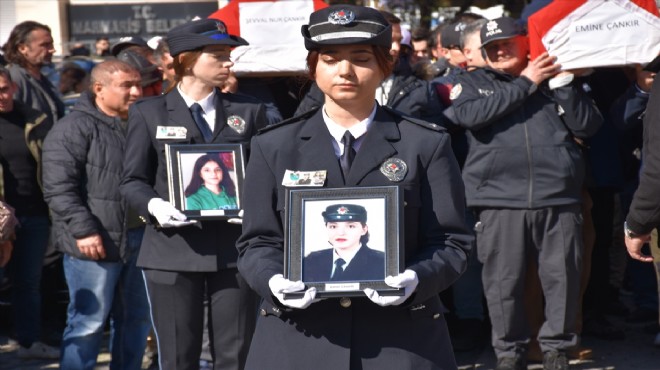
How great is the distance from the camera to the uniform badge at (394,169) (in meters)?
3.82

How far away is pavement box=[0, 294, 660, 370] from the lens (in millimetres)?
8125

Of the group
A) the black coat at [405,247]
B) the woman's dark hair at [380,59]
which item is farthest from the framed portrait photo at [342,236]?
the woman's dark hair at [380,59]

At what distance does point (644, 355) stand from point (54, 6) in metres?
22.7

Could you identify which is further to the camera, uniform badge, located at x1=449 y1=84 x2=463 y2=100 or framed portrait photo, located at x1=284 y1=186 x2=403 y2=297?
uniform badge, located at x1=449 y1=84 x2=463 y2=100

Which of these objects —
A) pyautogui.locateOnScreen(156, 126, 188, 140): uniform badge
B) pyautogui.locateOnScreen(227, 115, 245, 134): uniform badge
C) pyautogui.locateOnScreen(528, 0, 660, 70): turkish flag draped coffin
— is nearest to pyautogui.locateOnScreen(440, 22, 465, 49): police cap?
pyautogui.locateOnScreen(528, 0, 660, 70): turkish flag draped coffin

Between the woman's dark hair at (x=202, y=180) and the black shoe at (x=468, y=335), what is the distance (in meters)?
3.35

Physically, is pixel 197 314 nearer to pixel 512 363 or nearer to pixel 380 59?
pixel 380 59

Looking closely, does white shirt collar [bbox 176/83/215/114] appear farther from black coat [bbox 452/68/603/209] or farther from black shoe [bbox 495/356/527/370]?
black shoe [bbox 495/356/527/370]

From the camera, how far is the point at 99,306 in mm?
7008

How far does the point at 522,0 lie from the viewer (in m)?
16.2

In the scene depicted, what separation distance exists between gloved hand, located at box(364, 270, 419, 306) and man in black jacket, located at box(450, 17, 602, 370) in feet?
13.2

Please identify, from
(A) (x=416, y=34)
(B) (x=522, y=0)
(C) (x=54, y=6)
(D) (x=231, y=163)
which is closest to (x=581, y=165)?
(D) (x=231, y=163)

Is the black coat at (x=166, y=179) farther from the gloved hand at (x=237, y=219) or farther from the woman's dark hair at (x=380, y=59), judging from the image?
the woman's dark hair at (x=380, y=59)

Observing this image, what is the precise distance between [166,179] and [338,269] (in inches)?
97.8
